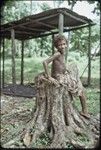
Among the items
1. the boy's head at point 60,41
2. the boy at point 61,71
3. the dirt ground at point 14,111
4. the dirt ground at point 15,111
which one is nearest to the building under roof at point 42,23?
the dirt ground at point 14,111

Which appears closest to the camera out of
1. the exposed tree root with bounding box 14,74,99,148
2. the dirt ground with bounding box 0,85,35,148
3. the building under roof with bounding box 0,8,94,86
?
the exposed tree root with bounding box 14,74,99,148

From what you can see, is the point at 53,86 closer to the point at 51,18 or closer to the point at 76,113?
the point at 76,113

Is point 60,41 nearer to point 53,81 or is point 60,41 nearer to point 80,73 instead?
point 53,81

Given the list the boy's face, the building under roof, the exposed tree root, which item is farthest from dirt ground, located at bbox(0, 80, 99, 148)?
the boy's face

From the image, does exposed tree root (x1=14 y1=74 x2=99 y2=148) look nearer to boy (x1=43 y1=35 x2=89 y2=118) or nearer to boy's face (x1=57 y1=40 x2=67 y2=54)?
boy (x1=43 y1=35 x2=89 y2=118)

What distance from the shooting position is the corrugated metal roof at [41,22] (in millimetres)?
10883

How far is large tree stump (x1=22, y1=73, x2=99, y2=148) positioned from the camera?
5.59 meters

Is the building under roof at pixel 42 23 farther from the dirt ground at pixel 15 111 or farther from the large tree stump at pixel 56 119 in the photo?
the large tree stump at pixel 56 119

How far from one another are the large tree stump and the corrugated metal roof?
16.9ft

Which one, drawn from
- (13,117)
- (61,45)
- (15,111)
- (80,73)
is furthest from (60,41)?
(80,73)

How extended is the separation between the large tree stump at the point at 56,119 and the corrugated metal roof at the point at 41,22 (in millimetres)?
5140

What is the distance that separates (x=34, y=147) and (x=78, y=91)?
121cm

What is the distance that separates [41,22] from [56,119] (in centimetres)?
700

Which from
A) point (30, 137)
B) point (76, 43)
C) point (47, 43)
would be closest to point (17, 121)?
point (30, 137)
